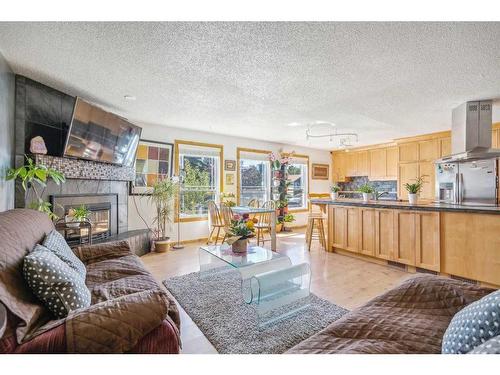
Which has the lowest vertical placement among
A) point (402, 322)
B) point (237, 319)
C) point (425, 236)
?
point (237, 319)

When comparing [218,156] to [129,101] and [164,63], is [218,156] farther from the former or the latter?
[164,63]

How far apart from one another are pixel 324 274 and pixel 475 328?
234cm

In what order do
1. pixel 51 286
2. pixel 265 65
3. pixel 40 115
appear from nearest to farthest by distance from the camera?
1. pixel 51 286
2. pixel 265 65
3. pixel 40 115

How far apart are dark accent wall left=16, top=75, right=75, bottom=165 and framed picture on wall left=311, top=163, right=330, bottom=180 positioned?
565 cm

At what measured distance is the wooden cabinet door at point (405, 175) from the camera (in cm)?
539

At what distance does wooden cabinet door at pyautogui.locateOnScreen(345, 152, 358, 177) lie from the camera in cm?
696

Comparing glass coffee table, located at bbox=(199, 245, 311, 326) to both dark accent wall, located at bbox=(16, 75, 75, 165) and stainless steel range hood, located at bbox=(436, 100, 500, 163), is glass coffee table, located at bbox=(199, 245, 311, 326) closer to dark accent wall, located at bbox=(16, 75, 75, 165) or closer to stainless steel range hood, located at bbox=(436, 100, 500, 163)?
dark accent wall, located at bbox=(16, 75, 75, 165)

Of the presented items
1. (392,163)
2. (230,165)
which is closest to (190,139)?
(230,165)

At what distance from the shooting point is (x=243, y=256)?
257 centimetres

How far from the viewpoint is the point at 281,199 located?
610 cm

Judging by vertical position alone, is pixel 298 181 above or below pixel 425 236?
above

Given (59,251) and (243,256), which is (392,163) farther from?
(59,251)

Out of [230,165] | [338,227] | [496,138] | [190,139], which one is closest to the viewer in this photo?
[338,227]

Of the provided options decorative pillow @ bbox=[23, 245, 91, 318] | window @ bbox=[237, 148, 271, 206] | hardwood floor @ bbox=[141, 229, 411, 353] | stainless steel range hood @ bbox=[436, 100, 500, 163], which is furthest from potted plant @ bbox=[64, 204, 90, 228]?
stainless steel range hood @ bbox=[436, 100, 500, 163]
